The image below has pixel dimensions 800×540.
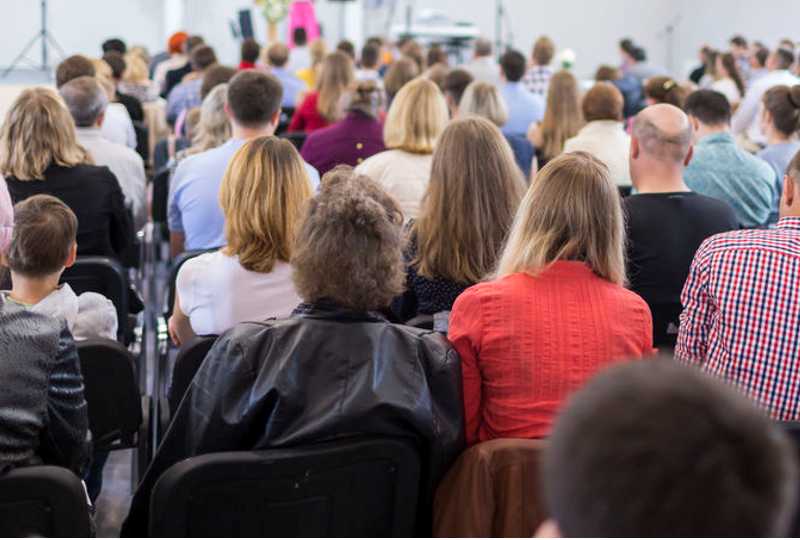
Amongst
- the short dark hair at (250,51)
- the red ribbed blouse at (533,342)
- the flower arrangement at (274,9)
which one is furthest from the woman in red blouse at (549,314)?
the flower arrangement at (274,9)

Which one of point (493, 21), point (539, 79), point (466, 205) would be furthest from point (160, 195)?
point (493, 21)

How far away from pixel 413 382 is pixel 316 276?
0.28m

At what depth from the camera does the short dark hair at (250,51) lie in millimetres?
7789

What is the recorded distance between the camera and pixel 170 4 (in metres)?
14.2

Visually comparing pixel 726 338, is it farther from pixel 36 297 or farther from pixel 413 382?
pixel 36 297

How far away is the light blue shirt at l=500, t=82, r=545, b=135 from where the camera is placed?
681 cm

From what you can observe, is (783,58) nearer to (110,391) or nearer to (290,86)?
(290,86)

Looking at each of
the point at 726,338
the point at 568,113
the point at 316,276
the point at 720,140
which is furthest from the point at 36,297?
the point at 568,113

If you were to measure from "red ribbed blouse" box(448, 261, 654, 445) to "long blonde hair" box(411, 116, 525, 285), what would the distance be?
2.31 feet

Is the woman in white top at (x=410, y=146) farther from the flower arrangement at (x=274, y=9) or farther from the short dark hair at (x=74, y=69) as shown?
the flower arrangement at (x=274, y=9)

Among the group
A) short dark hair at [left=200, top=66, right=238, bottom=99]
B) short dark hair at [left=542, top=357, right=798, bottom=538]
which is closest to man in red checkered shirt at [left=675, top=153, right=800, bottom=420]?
short dark hair at [left=542, top=357, right=798, bottom=538]

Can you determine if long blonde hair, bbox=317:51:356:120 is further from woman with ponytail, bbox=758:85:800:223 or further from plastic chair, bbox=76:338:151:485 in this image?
plastic chair, bbox=76:338:151:485

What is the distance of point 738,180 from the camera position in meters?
4.15

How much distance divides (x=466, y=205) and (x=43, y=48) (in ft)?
40.4
